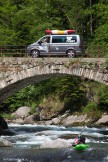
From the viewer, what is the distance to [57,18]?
129ft

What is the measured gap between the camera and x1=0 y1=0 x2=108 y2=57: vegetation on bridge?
37.0 meters

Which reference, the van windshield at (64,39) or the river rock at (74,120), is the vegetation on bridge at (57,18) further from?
the van windshield at (64,39)

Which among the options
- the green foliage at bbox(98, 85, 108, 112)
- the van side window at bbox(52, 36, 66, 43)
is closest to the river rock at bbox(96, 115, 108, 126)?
the green foliage at bbox(98, 85, 108, 112)

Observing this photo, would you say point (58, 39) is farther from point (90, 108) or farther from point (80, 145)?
point (80, 145)

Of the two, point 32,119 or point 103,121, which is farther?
point 32,119

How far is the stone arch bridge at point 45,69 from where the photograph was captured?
2211 cm

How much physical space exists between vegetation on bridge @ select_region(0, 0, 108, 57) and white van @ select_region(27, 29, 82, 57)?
28.0 feet

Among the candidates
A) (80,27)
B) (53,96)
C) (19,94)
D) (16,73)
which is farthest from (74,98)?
(16,73)

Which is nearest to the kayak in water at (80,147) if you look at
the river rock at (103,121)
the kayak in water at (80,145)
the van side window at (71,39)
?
the kayak in water at (80,145)

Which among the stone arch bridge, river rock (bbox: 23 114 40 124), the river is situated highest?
the stone arch bridge

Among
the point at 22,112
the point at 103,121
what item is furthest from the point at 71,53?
the point at 22,112

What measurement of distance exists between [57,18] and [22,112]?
982 cm

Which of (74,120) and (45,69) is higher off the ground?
(45,69)

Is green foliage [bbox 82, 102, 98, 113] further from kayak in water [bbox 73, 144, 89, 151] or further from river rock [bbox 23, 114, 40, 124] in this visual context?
kayak in water [bbox 73, 144, 89, 151]
